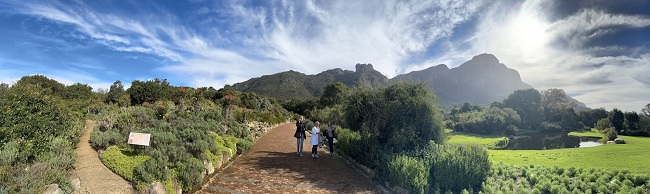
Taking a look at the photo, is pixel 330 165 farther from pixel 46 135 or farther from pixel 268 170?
pixel 46 135

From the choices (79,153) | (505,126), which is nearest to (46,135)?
(79,153)

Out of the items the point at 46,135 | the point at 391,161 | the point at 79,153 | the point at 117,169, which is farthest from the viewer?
the point at 391,161

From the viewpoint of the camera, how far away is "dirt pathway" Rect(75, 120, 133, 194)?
23.3ft

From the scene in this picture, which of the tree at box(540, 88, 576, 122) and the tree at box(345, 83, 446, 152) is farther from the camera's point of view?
the tree at box(540, 88, 576, 122)

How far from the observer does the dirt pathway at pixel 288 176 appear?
9.05 m

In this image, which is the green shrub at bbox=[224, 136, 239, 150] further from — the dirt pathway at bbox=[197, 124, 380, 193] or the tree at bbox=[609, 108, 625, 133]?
the tree at bbox=[609, 108, 625, 133]

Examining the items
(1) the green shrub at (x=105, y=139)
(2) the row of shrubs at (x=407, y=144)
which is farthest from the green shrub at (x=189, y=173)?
(2) the row of shrubs at (x=407, y=144)

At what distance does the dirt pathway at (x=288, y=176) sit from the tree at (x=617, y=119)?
57959 millimetres

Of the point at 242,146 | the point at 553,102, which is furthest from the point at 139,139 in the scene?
the point at 553,102

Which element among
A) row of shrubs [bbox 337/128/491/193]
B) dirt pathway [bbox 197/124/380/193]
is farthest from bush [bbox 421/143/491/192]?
dirt pathway [bbox 197/124/380/193]

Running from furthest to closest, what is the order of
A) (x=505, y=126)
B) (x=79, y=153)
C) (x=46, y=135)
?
(x=505, y=126), (x=79, y=153), (x=46, y=135)

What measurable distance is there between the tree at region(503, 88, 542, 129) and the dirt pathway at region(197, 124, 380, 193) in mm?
62921

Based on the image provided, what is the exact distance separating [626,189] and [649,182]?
1.01 metres

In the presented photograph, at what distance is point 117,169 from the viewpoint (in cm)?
807
